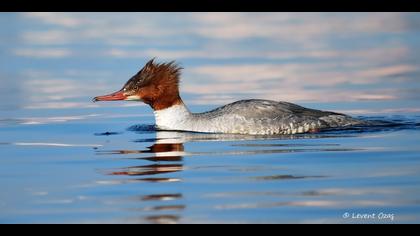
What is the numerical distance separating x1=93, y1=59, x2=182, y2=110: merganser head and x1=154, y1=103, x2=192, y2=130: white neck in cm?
8

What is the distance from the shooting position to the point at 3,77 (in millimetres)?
21891

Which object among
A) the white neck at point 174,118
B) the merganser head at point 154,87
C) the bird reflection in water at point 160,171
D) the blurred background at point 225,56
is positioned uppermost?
the blurred background at point 225,56

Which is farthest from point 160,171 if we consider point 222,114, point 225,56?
point 225,56

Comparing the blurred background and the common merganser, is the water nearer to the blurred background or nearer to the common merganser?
the blurred background

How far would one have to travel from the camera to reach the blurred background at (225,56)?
61.3ft

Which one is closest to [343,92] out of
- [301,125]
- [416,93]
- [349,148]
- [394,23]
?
[416,93]

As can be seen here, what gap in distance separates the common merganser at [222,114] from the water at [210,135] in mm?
265

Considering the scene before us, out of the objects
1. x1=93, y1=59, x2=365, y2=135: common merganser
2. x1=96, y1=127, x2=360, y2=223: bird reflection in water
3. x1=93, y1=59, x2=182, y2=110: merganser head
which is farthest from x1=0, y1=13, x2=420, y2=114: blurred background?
x1=96, y1=127, x2=360, y2=223: bird reflection in water

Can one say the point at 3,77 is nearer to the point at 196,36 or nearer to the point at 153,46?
the point at 153,46

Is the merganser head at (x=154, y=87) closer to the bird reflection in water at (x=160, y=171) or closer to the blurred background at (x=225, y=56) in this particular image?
the bird reflection in water at (x=160, y=171)

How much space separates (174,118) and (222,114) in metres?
0.83

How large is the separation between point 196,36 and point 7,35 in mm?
5381

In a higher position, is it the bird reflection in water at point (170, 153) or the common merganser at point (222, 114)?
the common merganser at point (222, 114)

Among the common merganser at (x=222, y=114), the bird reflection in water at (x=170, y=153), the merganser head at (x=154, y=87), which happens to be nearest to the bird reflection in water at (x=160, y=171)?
the bird reflection in water at (x=170, y=153)
